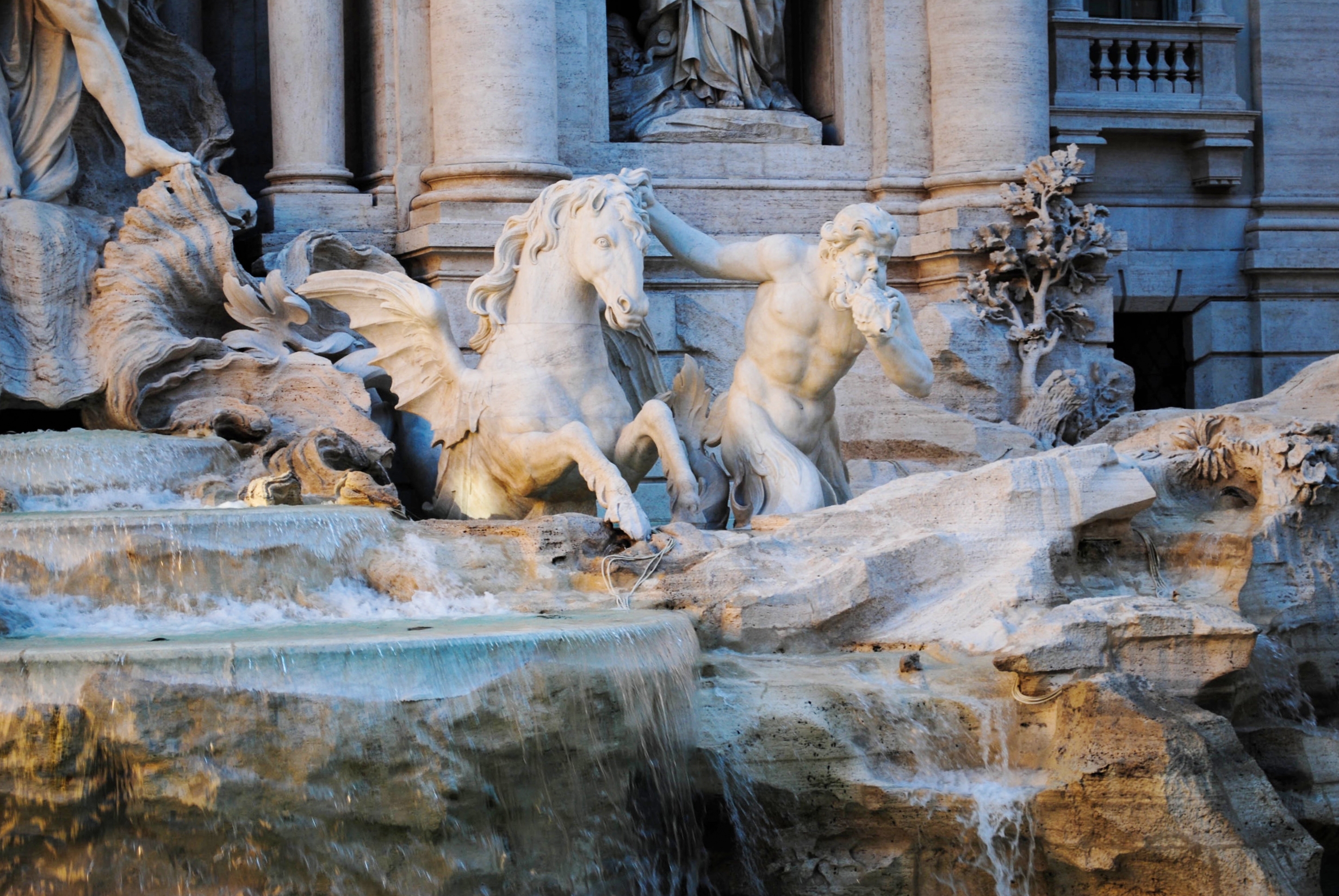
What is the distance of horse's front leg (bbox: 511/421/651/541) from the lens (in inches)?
297

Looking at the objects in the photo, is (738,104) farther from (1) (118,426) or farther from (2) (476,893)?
(2) (476,893)

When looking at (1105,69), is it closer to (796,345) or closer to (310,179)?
(310,179)

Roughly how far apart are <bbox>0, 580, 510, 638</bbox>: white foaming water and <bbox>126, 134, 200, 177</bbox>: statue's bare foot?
3667mm

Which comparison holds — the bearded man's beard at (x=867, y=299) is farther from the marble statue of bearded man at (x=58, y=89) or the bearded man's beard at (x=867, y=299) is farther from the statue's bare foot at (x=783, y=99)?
the statue's bare foot at (x=783, y=99)

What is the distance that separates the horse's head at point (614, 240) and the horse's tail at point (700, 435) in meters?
0.69

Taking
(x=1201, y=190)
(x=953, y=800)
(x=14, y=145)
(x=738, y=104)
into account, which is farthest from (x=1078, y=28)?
(x=953, y=800)

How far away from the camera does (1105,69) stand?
13453 mm

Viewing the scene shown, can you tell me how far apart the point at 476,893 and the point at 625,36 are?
299 inches

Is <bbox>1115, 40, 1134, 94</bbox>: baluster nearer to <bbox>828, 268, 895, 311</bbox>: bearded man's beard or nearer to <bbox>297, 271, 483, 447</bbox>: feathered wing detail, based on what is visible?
<bbox>828, 268, 895, 311</bbox>: bearded man's beard

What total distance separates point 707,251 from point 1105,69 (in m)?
5.56

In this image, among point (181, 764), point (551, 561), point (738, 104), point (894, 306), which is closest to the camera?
point (181, 764)

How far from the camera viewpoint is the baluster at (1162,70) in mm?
13477

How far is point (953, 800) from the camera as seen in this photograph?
6.50 meters

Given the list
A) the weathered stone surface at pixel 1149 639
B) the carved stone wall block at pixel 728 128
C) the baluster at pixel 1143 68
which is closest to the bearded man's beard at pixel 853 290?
the weathered stone surface at pixel 1149 639
